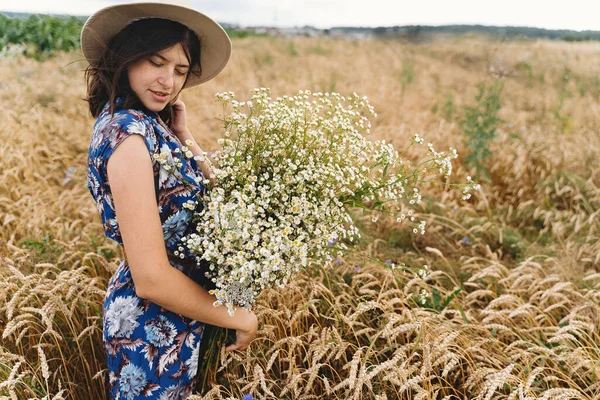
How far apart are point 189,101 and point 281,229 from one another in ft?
22.6

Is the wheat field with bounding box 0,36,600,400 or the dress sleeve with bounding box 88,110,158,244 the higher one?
the dress sleeve with bounding box 88,110,158,244

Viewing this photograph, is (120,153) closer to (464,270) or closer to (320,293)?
(320,293)

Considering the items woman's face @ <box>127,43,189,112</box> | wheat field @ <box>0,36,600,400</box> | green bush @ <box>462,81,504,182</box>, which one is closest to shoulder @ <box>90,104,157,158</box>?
woman's face @ <box>127,43,189,112</box>

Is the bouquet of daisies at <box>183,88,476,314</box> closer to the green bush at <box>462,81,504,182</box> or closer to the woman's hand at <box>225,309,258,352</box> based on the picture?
the woman's hand at <box>225,309,258,352</box>

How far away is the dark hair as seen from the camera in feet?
6.07

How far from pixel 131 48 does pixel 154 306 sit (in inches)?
43.8

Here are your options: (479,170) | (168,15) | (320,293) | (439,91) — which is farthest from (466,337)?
(439,91)

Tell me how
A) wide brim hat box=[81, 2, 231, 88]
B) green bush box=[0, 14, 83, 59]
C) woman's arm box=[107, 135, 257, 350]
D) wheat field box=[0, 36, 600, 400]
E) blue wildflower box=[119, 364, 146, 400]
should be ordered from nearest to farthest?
woman's arm box=[107, 135, 257, 350]
wide brim hat box=[81, 2, 231, 88]
blue wildflower box=[119, 364, 146, 400]
wheat field box=[0, 36, 600, 400]
green bush box=[0, 14, 83, 59]

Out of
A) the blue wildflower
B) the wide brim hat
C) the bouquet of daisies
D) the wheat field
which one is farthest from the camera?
the wheat field

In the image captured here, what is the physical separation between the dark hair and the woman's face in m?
0.02

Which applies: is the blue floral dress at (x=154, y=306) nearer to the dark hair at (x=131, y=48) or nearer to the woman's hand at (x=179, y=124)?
the dark hair at (x=131, y=48)

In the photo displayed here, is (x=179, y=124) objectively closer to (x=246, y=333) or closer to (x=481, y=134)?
(x=246, y=333)

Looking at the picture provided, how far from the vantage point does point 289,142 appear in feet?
6.51

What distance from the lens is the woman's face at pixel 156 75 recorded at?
1870mm
